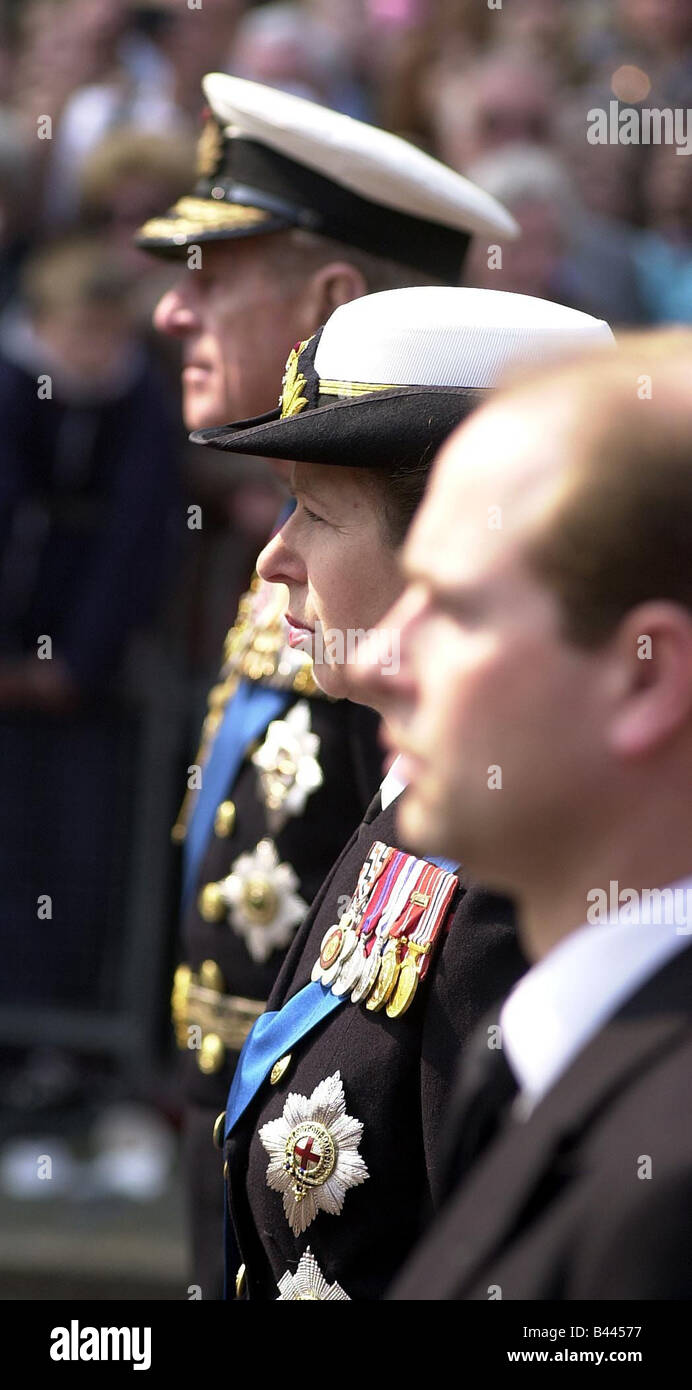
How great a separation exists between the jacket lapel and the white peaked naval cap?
2.04 metres

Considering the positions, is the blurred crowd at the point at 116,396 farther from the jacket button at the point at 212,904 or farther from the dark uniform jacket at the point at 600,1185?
the dark uniform jacket at the point at 600,1185

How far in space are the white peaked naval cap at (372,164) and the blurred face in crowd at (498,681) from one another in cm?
180

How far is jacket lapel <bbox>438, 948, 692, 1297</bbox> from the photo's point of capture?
116 cm

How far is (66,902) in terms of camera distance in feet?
16.8

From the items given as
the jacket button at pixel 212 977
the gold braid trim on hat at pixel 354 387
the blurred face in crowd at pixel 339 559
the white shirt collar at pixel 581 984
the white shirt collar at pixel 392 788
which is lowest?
the white shirt collar at pixel 581 984

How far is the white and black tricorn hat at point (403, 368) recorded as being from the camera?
1.91 m

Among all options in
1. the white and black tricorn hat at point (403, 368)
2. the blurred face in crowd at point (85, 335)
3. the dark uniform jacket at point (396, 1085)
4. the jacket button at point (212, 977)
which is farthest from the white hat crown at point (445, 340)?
the blurred face in crowd at point (85, 335)

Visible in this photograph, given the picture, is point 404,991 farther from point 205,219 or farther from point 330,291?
point 205,219

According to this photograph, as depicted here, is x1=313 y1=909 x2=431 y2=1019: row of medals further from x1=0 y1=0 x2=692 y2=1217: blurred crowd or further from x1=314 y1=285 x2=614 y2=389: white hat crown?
x1=0 y1=0 x2=692 y2=1217: blurred crowd

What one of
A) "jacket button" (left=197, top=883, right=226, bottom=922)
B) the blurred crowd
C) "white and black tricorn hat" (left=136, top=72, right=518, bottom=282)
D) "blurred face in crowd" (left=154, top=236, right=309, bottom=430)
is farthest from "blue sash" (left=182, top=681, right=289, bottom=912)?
the blurred crowd

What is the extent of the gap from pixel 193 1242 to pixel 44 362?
2.73 meters
